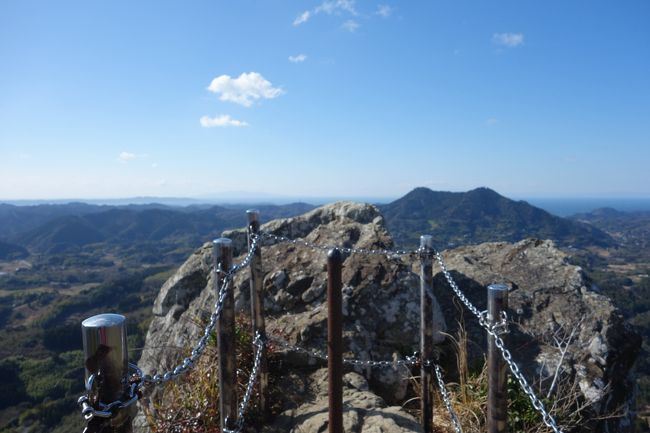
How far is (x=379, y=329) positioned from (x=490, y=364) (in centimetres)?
317

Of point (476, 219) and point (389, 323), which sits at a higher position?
point (389, 323)

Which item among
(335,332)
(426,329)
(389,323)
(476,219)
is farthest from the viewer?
(476,219)

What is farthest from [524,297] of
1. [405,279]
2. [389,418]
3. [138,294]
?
[138,294]

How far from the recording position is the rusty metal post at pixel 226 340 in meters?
3.65

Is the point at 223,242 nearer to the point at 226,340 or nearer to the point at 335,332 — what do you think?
the point at 226,340

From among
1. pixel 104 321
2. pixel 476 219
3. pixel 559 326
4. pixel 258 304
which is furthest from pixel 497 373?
pixel 476 219

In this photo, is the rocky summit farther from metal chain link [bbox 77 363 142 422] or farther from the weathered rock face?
metal chain link [bbox 77 363 142 422]

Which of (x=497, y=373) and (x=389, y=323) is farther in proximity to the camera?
(x=389, y=323)

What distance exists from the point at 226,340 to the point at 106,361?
1902mm

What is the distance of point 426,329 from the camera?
4.30m

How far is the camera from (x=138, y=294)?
97.4 meters

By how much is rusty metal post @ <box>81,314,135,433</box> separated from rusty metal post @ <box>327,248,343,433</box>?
1.35 metres

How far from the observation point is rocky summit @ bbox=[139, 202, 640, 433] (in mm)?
4961

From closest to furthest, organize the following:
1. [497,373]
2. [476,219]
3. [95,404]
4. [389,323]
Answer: [95,404] < [497,373] < [389,323] < [476,219]
